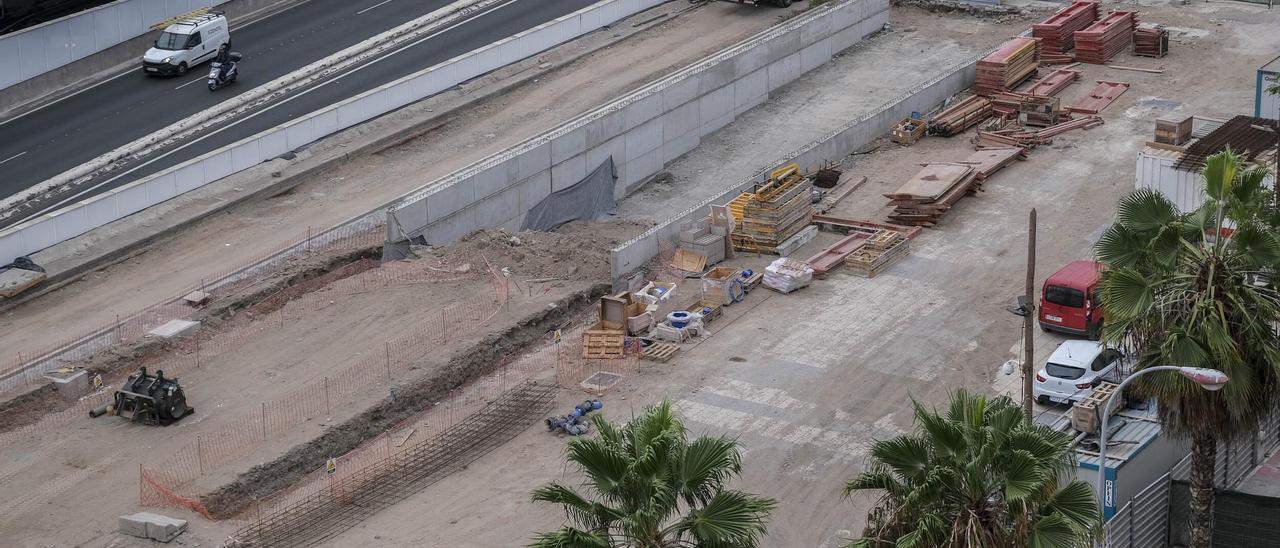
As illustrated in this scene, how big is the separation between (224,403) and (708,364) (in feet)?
35.0

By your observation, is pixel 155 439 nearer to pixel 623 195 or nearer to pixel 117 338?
pixel 117 338

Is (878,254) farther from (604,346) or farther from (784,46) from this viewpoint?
(784,46)

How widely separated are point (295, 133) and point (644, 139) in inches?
420

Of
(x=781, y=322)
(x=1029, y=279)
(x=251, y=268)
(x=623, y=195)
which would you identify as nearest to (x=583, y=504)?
(x=1029, y=279)

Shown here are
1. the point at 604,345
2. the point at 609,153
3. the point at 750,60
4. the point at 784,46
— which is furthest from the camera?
the point at 784,46

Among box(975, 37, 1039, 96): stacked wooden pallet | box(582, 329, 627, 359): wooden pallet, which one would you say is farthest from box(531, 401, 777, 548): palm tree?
box(975, 37, 1039, 96): stacked wooden pallet

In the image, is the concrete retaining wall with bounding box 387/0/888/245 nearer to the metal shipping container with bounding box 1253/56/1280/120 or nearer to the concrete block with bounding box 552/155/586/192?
the concrete block with bounding box 552/155/586/192

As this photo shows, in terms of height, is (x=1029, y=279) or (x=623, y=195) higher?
(x=1029, y=279)

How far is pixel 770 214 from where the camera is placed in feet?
142

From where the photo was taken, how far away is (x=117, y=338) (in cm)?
3841

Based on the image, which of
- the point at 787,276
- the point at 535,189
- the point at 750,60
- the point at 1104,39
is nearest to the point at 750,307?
the point at 787,276

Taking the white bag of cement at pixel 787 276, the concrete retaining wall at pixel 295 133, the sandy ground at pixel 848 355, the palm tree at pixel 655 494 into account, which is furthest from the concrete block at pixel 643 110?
the palm tree at pixel 655 494

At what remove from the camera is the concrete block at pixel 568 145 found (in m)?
47.5

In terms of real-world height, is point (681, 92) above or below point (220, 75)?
below
